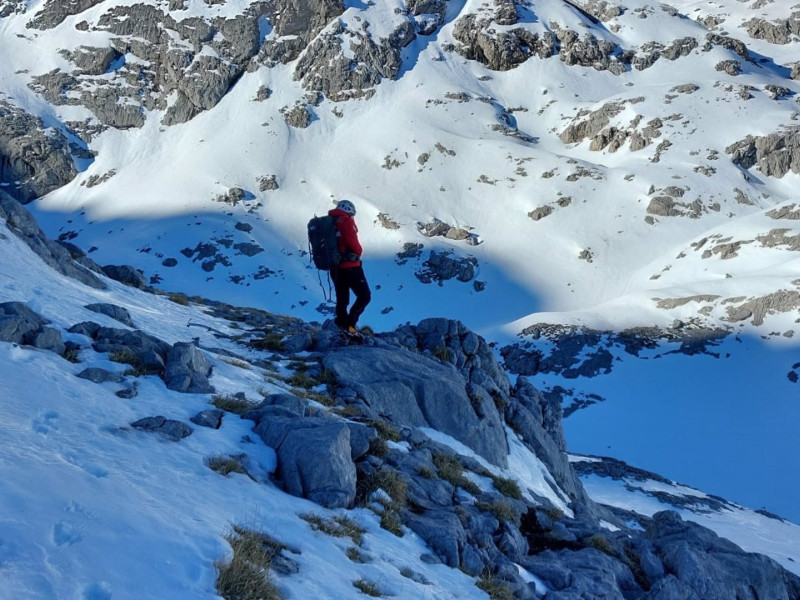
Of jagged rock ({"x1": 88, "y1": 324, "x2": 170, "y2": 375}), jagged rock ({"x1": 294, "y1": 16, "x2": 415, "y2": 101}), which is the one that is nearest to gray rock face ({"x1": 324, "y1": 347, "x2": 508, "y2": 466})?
jagged rock ({"x1": 88, "y1": 324, "x2": 170, "y2": 375})

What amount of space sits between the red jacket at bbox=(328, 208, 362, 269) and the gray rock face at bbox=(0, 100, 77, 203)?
378 ft

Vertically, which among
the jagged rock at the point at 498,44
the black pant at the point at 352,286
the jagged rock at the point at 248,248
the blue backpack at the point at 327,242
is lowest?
the black pant at the point at 352,286

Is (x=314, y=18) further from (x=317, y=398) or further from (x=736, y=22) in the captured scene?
(x=317, y=398)

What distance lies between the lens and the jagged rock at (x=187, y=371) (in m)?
9.08

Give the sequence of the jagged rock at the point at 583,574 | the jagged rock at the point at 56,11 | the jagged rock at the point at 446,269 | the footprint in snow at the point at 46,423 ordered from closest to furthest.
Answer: the footprint in snow at the point at 46,423 < the jagged rock at the point at 583,574 < the jagged rock at the point at 446,269 < the jagged rock at the point at 56,11

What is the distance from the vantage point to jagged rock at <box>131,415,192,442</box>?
7.23 meters

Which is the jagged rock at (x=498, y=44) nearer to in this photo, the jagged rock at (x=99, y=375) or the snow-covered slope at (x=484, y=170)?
the snow-covered slope at (x=484, y=170)

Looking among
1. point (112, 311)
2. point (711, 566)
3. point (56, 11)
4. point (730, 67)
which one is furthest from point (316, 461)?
point (56, 11)

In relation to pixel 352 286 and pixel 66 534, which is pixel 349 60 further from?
pixel 66 534

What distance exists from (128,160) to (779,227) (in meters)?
101

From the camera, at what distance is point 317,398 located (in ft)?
36.5

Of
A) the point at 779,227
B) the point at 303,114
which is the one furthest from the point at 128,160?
the point at 779,227

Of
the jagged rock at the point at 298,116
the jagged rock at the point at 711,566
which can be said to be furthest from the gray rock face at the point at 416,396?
the jagged rock at the point at 298,116

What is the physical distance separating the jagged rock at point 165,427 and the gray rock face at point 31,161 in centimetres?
11959
